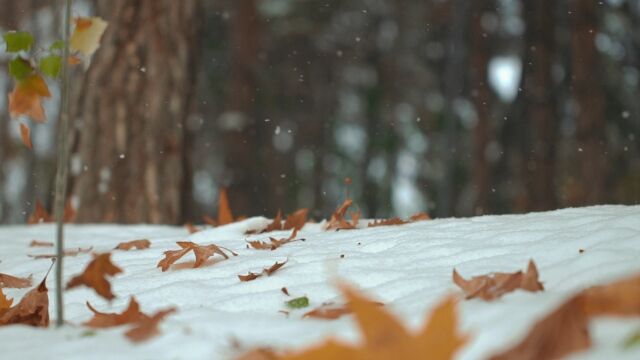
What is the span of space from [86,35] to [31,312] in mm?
631

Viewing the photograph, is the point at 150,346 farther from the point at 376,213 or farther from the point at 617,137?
the point at 376,213

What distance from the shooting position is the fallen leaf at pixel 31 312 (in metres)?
1.52

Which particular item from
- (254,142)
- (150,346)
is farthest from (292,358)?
(254,142)

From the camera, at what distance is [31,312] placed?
5.03ft

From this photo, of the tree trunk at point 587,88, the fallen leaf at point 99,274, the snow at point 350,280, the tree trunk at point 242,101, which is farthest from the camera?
the tree trunk at point 242,101

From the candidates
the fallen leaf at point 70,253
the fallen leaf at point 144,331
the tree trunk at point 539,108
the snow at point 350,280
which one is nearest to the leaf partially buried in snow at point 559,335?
the snow at point 350,280

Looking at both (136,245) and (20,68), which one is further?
(136,245)

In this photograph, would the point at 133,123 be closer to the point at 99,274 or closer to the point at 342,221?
the point at 342,221

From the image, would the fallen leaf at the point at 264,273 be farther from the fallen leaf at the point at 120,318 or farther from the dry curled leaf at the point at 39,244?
the dry curled leaf at the point at 39,244

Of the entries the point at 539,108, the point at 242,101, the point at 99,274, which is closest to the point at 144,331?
the point at 99,274

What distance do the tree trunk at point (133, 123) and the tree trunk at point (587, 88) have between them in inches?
271

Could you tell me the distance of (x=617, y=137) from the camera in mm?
11547

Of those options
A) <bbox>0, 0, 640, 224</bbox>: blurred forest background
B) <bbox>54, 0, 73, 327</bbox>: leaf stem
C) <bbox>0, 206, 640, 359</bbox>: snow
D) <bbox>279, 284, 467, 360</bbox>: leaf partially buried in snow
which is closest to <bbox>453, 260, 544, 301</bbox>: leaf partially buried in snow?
<bbox>0, 206, 640, 359</bbox>: snow

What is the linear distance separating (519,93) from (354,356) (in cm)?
1114
